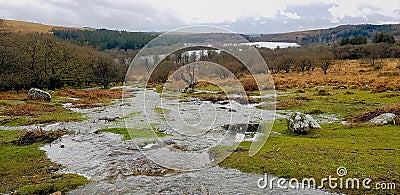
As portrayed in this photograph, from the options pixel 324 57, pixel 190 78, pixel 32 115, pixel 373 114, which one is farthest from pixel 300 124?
pixel 324 57

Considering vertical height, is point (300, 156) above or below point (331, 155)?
below

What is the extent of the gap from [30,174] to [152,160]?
5357 mm

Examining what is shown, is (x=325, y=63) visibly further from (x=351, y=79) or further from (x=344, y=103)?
(x=344, y=103)

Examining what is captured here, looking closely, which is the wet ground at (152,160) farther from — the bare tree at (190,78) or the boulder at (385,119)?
the bare tree at (190,78)

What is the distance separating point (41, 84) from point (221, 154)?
56061mm

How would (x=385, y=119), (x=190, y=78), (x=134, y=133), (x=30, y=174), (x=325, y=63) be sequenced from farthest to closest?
(x=325, y=63)
(x=190, y=78)
(x=134, y=133)
(x=385, y=119)
(x=30, y=174)

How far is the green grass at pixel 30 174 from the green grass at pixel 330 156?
6.72 meters

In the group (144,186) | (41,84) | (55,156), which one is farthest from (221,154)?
(41,84)

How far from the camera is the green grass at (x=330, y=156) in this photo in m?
12.2

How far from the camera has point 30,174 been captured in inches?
554

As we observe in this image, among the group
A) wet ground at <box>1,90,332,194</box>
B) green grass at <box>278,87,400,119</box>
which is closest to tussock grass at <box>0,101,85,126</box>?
wet ground at <box>1,90,332,194</box>

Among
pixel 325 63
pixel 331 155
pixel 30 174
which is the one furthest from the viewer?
pixel 325 63

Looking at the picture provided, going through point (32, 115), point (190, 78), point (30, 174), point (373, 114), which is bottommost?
point (32, 115)

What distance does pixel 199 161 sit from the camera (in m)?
15.4
